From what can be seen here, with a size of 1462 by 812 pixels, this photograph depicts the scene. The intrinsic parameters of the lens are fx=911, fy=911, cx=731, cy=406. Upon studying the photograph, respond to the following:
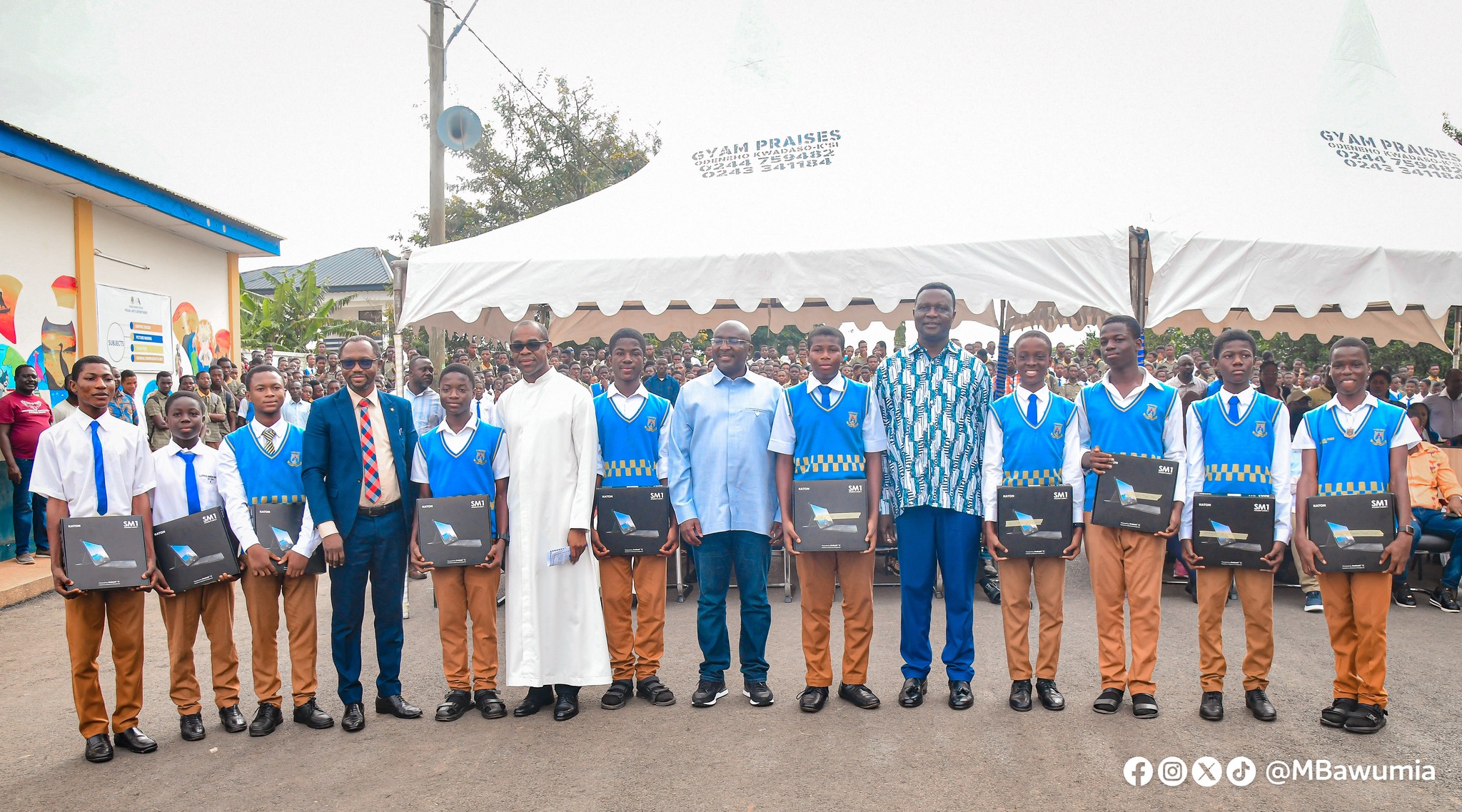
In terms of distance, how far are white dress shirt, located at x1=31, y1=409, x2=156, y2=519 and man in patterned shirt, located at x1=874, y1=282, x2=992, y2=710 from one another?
3836mm

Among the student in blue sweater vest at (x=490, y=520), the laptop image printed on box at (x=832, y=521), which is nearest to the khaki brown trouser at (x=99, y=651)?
the student in blue sweater vest at (x=490, y=520)

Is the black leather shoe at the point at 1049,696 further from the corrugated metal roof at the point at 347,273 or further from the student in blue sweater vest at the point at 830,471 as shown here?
the corrugated metal roof at the point at 347,273

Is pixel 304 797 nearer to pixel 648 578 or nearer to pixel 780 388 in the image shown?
pixel 648 578

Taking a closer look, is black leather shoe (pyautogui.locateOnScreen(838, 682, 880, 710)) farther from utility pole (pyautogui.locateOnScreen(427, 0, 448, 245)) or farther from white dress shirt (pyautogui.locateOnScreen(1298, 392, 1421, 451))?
utility pole (pyautogui.locateOnScreen(427, 0, 448, 245))

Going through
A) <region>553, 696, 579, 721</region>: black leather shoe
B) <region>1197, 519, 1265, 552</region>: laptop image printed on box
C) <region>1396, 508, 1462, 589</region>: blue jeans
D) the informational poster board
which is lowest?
<region>553, 696, 579, 721</region>: black leather shoe

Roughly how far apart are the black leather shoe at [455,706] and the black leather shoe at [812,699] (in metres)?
1.79

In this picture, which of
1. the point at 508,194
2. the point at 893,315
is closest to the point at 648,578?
the point at 893,315

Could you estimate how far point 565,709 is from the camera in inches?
189

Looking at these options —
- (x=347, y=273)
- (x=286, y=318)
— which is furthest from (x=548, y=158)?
(x=347, y=273)

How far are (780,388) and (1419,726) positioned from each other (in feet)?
11.7

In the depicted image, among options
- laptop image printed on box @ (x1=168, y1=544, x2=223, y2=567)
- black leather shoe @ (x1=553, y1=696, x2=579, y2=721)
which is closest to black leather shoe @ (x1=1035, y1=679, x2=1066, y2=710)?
black leather shoe @ (x1=553, y1=696, x2=579, y2=721)

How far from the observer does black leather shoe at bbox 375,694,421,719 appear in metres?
4.85

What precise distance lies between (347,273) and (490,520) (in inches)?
2255

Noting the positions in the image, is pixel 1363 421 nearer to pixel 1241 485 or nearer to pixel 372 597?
pixel 1241 485
